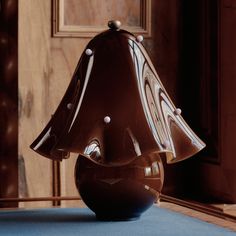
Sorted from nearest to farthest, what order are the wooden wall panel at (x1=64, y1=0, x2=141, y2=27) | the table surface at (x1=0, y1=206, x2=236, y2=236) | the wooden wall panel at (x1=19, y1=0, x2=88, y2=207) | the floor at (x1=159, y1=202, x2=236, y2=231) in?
the table surface at (x1=0, y1=206, x2=236, y2=236) → the floor at (x1=159, y1=202, x2=236, y2=231) → the wooden wall panel at (x1=19, y1=0, x2=88, y2=207) → the wooden wall panel at (x1=64, y1=0, x2=141, y2=27)

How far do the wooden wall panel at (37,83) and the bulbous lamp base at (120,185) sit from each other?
1.52 metres

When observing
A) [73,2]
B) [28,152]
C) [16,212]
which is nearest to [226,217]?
[16,212]

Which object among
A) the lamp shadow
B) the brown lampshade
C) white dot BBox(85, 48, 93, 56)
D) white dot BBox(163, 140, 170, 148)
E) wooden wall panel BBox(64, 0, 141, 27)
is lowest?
the lamp shadow

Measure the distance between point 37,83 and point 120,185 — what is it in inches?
66.2

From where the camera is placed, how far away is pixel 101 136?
3.92 ft

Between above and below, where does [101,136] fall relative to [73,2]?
below

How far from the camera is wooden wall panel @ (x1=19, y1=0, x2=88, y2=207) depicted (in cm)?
281

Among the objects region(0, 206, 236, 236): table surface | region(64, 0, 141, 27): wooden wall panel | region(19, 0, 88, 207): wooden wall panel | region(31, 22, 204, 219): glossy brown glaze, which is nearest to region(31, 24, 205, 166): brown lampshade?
region(31, 22, 204, 219): glossy brown glaze

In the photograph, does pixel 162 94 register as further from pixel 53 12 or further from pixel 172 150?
pixel 53 12

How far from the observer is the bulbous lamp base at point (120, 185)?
1229 millimetres

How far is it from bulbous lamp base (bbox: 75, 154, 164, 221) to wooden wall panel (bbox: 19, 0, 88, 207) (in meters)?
1.52

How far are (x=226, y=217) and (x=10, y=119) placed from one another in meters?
1.64

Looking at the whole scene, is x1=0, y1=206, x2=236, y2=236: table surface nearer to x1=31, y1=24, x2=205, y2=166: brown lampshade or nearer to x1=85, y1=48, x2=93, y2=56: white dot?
x1=31, y1=24, x2=205, y2=166: brown lampshade

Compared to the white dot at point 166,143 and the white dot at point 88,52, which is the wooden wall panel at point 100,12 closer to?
the white dot at point 88,52
